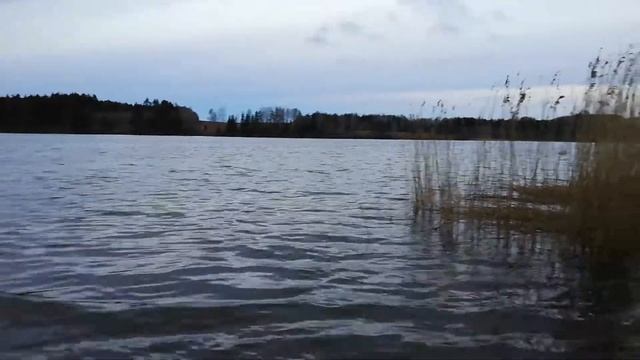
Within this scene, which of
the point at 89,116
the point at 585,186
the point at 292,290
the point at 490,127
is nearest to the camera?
the point at 292,290

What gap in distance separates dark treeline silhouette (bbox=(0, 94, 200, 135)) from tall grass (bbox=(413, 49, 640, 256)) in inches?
4312

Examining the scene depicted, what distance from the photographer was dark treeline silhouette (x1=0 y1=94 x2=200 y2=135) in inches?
4417

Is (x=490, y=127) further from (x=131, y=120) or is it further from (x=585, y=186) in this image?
(x=131, y=120)

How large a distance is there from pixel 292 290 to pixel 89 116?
4529 inches

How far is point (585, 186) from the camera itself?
10203 mm

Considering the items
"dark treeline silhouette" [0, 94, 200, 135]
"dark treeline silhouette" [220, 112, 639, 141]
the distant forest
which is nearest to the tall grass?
"dark treeline silhouette" [220, 112, 639, 141]

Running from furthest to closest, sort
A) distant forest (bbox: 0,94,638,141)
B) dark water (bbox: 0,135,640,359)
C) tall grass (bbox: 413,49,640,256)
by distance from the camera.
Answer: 1. distant forest (bbox: 0,94,638,141)
2. tall grass (bbox: 413,49,640,256)
3. dark water (bbox: 0,135,640,359)

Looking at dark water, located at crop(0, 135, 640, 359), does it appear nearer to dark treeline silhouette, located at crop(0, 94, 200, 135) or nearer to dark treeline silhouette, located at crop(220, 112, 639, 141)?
dark treeline silhouette, located at crop(220, 112, 639, 141)

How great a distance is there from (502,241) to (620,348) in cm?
569

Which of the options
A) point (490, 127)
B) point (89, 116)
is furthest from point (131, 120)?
point (490, 127)

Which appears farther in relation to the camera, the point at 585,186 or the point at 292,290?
the point at 585,186

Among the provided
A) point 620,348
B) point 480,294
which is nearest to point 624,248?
point 480,294

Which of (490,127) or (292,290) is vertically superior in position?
(490,127)

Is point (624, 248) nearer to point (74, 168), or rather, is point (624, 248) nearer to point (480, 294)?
point (480, 294)
